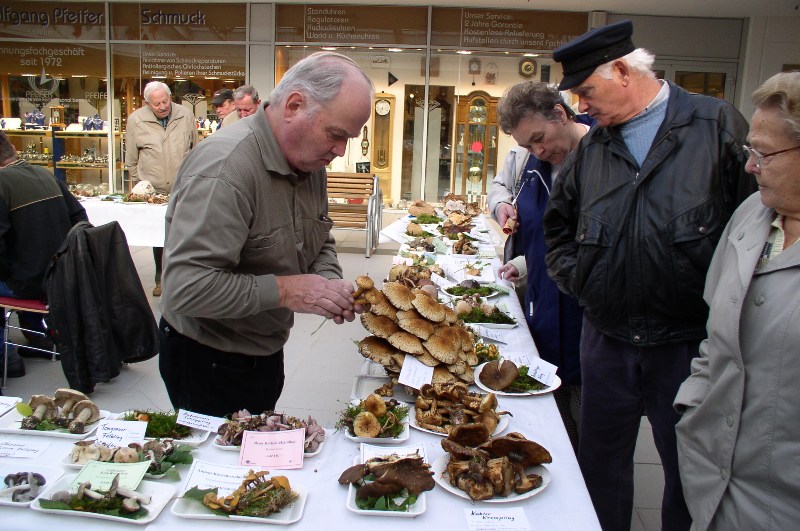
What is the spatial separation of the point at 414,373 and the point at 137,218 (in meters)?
4.60

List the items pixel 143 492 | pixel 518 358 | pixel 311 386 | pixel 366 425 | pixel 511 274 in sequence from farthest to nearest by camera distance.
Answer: pixel 311 386 < pixel 511 274 < pixel 518 358 < pixel 366 425 < pixel 143 492

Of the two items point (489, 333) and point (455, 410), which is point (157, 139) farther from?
point (455, 410)

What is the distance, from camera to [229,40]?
36.3ft

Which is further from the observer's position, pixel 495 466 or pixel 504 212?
pixel 504 212

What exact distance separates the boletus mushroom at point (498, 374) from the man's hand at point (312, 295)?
0.60 metres

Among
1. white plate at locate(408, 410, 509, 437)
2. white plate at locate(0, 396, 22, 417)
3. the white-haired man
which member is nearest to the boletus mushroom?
white plate at locate(408, 410, 509, 437)

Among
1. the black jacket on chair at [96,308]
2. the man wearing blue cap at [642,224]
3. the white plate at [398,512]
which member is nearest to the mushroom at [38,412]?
the white plate at [398,512]

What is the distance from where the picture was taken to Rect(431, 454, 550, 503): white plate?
164cm

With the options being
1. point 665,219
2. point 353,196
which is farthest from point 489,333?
point 353,196

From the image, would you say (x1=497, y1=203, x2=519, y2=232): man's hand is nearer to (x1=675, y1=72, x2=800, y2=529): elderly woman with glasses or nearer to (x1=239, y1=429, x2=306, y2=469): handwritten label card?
(x1=675, y1=72, x2=800, y2=529): elderly woman with glasses

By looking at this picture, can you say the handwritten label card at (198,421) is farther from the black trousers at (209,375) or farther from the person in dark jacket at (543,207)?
the person in dark jacket at (543,207)

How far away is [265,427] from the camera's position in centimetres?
192

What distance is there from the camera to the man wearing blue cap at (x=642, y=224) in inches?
84.6

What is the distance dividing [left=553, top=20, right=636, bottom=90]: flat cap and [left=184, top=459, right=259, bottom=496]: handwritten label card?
5.48ft
